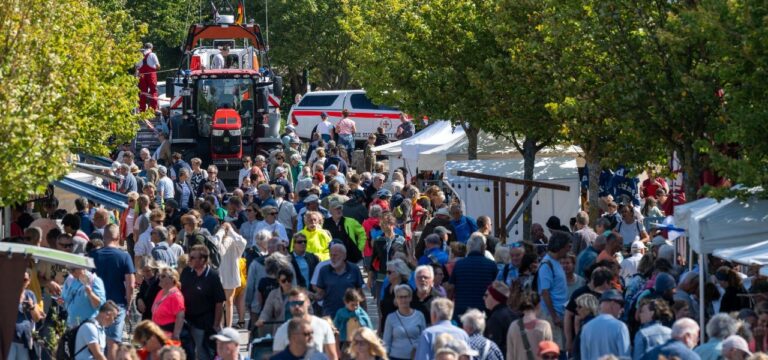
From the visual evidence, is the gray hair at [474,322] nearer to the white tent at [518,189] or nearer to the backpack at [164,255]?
the backpack at [164,255]

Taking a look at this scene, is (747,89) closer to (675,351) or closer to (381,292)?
(381,292)

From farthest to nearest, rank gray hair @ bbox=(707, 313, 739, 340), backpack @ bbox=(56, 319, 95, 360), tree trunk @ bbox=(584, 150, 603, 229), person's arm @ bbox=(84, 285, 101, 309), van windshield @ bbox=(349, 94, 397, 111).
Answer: van windshield @ bbox=(349, 94, 397, 111) → tree trunk @ bbox=(584, 150, 603, 229) → person's arm @ bbox=(84, 285, 101, 309) → backpack @ bbox=(56, 319, 95, 360) → gray hair @ bbox=(707, 313, 739, 340)

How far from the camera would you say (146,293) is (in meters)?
14.9

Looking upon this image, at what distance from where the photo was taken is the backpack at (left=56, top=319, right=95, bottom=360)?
13297mm

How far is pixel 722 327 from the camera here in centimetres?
1141

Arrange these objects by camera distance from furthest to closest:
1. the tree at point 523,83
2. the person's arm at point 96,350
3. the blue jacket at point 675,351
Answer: the tree at point 523,83 < the person's arm at point 96,350 < the blue jacket at point 675,351

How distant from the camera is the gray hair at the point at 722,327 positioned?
11.4m

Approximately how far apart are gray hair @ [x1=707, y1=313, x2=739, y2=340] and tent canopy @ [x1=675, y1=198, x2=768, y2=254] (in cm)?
335

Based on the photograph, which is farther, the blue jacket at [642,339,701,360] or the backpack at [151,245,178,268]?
the backpack at [151,245,178,268]

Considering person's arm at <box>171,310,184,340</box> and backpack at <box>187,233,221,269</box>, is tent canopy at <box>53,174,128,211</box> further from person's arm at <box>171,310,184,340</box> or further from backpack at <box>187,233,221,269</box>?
person's arm at <box>171,310,184,340</box>

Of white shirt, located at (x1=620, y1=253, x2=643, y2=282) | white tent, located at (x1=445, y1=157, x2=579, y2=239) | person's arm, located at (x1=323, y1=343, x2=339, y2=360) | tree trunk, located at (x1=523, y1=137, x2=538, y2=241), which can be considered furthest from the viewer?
white tent, located at (x1=445, y1=157, x2=579, y2=239)

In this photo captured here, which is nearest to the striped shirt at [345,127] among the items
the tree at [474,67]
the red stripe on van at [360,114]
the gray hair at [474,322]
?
the red stripe on van at [360,114]

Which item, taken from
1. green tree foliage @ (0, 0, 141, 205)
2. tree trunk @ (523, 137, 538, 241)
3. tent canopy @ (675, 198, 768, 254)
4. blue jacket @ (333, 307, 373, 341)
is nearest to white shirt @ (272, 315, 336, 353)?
blue jacket @ (333, 307, 373, 341)

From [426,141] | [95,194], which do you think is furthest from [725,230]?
[426,141]
